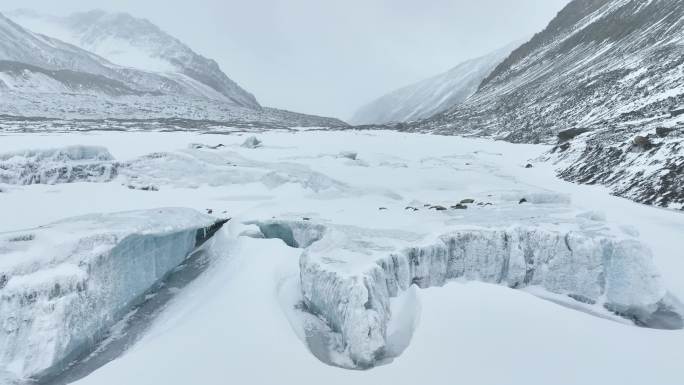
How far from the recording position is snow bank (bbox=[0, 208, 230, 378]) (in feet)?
24.1

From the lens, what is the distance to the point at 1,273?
7754mm

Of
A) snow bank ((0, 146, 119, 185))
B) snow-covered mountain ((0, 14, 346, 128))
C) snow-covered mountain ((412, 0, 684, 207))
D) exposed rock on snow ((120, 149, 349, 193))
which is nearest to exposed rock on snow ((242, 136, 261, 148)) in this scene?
exposed rock on snow ((120, 149, 349, 193))

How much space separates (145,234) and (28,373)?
3.45m

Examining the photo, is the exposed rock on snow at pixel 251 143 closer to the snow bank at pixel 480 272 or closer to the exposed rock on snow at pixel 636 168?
the exposed rock on snow at pixel 636 168

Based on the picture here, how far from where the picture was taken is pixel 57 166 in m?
16.4

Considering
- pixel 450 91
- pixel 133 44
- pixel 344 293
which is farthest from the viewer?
pixel 450 91

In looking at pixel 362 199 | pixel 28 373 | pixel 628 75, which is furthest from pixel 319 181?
pixel 628 75

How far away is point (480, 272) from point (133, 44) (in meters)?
165

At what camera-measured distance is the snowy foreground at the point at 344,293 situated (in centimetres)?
733

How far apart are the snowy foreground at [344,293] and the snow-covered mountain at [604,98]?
4143 mm

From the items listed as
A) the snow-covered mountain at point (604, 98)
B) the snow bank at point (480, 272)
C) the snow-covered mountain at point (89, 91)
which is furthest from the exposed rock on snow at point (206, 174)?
the snow-covered mountain at point (89, 91)

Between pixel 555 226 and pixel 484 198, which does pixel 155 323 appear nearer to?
pixel 555 226

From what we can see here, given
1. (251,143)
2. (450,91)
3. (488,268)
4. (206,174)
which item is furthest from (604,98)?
(450,91)

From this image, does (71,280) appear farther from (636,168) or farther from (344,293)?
(636,168)
